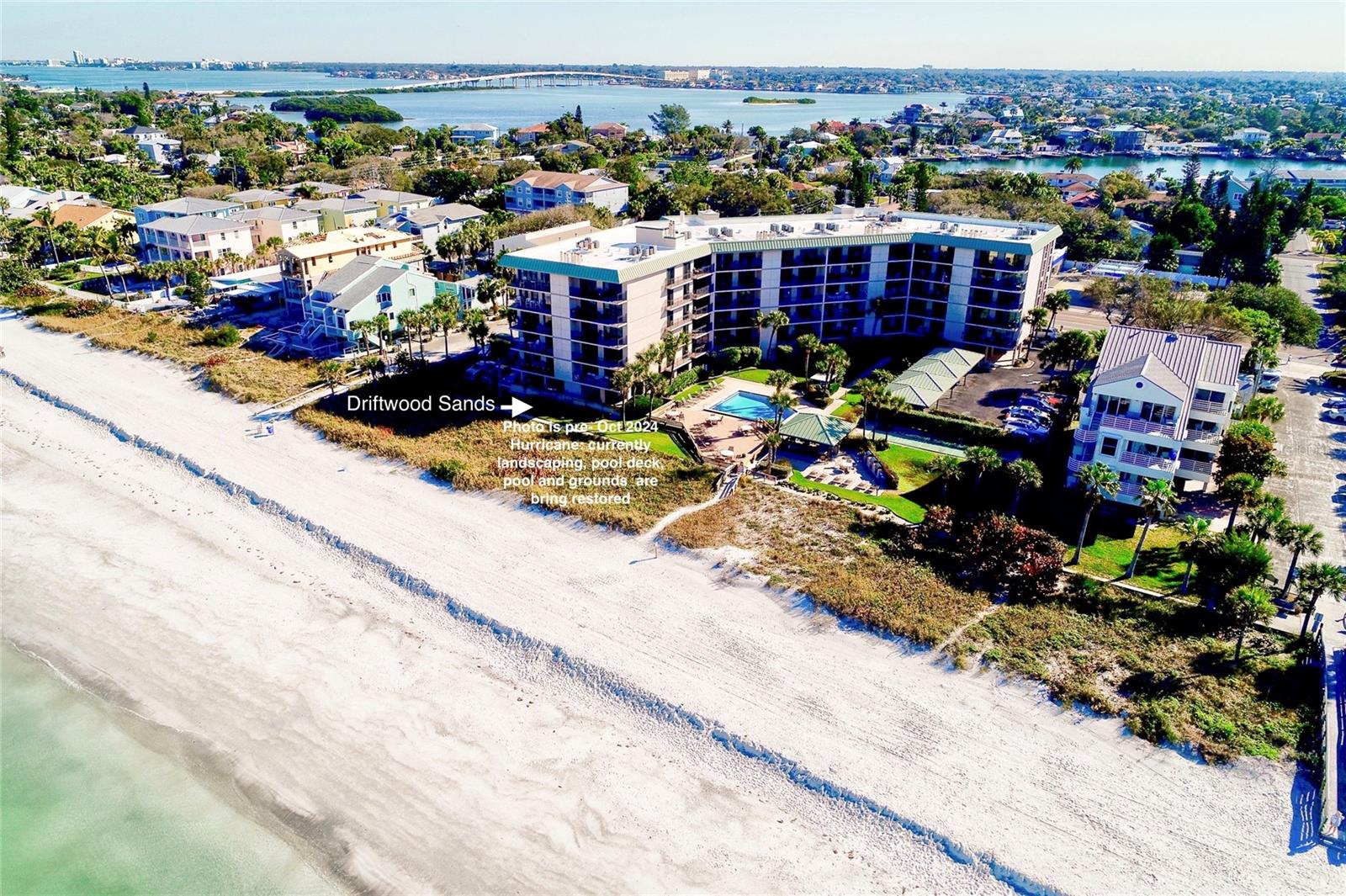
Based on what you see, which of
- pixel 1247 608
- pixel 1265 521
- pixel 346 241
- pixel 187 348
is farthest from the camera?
pixel 346 241

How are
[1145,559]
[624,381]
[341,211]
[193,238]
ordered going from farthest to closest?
[341,211] < [193,238] < [624,381] < [1145,559]

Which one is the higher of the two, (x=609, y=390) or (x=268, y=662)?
(x=609, y=390)

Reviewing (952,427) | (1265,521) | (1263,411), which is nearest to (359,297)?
(952,427)

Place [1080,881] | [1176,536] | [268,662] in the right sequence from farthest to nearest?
[1176,536], [268,662], [1080,881]

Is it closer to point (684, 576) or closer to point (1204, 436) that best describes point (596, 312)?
point (684, 576)

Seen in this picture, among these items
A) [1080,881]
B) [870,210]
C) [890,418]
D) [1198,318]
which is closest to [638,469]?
[890,418]

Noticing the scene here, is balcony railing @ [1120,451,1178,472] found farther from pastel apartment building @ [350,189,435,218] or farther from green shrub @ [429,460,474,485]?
pastel apartment building @ [350,189,435,218]

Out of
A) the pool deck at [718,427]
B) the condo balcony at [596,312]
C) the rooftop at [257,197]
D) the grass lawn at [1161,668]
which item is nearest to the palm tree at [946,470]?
the grass lawn at [1161,668]

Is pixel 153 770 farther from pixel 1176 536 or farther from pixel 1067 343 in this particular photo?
pixel 1067 343
